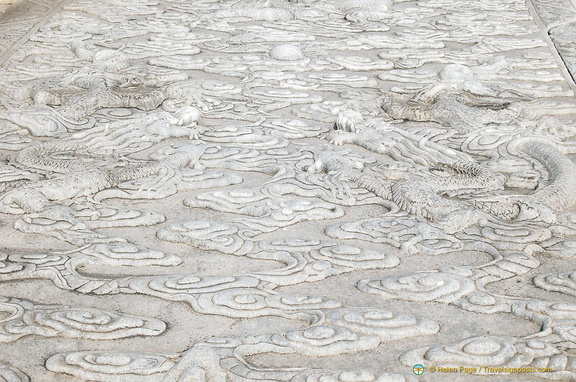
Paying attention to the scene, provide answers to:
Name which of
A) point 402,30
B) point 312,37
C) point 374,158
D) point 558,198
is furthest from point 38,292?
point 402,30

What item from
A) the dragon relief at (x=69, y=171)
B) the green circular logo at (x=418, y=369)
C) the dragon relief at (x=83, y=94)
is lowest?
the green circular logo at (x=418, y=369)

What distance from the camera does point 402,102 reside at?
573 centimetres

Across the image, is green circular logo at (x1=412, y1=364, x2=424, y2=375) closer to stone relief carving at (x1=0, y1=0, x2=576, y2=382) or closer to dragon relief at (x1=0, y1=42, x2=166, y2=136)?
stone relief carving at (x1=0, y1=0, x2=576, y2=382)

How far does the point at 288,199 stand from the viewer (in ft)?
13.7

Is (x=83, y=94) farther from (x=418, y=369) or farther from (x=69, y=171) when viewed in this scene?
(x=418, y=369)

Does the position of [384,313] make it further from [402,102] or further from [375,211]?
[402,102]

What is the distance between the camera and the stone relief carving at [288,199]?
9.82 ft

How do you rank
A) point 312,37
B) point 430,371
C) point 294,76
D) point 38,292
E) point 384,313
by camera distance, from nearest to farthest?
point 430,371 < point 384,313 < point 38,292 < point 294,76 < point 312,37

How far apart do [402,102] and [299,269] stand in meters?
2.57

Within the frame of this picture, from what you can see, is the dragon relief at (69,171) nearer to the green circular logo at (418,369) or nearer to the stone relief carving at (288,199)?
the stone relief carving at (288,199)

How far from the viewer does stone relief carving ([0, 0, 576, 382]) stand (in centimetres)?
299

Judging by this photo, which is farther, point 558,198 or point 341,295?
point 558,198

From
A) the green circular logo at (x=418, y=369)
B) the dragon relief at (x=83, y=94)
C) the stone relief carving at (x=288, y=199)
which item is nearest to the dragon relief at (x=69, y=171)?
the stone relief carving at (x=288, y=199)

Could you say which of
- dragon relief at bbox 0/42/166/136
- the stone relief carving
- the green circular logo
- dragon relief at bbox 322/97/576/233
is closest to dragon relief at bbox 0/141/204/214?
the stone relief carving
